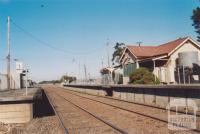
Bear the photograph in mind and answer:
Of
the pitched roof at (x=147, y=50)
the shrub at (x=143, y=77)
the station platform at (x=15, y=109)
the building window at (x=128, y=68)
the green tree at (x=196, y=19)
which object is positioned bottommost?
the station platform at (x=15, y=109)

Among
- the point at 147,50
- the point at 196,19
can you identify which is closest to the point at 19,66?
the point at 147,50

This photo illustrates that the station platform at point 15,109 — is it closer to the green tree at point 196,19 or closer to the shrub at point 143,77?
the shrub at point 143,77

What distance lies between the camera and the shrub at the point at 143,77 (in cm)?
3067

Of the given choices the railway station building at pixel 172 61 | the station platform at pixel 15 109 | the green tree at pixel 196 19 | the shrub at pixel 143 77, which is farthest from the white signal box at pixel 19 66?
the green tree at pixel 196 19

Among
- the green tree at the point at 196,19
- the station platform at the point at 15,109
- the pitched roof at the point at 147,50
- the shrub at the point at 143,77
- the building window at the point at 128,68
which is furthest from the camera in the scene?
the green tree at the point at 196,19

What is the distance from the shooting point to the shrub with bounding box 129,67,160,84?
30.7 meters

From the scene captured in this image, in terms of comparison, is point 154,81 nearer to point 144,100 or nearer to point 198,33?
point 144,100

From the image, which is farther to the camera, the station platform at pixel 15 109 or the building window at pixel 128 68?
the building window at pixel 128 68

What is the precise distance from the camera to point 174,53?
34.3m

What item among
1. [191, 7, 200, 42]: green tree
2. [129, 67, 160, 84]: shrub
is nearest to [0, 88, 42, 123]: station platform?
[129, 67, 160, 84]: shrub

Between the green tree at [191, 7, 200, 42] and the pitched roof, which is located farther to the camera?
the green tree at [191, 7, 200, 42]

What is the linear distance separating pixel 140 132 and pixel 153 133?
0.51 metres

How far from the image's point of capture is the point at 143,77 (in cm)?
3117

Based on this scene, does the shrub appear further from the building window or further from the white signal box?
the white signal box
